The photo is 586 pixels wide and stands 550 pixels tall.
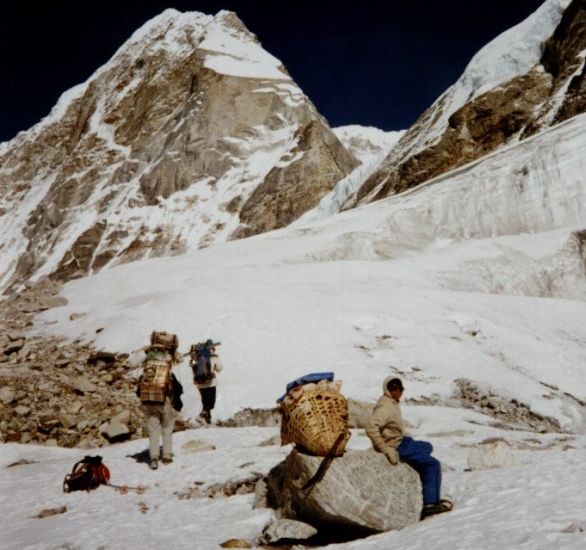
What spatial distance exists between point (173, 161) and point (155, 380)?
297 ft

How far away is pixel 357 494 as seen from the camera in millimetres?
5117

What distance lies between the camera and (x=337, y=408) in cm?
551

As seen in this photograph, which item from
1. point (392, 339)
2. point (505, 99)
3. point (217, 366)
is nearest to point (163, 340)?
point (217, 366)

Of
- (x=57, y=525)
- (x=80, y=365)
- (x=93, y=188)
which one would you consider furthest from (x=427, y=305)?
(x=93, y=188)

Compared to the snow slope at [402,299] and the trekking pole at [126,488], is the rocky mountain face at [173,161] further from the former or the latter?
the trekking pole at [126,488]

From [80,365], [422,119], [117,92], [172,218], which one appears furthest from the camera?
[117,92]

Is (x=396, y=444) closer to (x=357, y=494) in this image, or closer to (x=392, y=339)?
(x=357, y=494)

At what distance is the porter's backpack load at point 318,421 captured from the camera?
212 inches

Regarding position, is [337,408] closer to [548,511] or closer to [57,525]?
[548,511]

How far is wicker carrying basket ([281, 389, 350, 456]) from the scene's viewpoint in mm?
5395

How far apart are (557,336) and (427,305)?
3.82 metres

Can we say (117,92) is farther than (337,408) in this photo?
Yes

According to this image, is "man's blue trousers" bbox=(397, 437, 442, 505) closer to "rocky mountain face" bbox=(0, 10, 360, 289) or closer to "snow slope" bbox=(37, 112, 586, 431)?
"snow slope" bbox=(37, 112, 586, 431)

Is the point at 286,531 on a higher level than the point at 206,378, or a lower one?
lower
